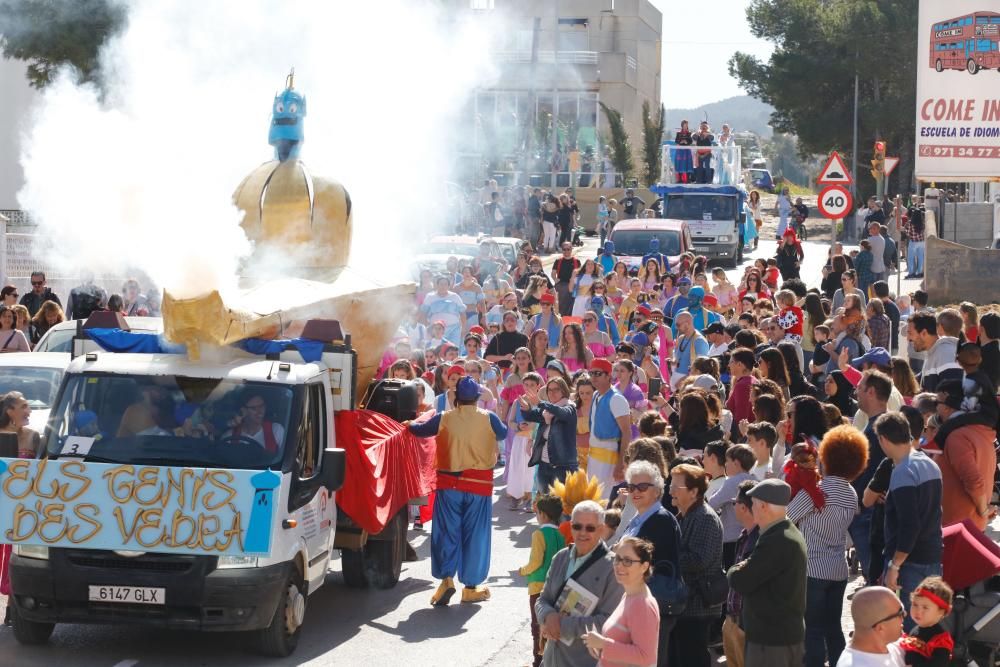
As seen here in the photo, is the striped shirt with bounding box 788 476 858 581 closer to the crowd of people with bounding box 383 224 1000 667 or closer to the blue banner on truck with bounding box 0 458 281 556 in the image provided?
the crowd of people with bounding box 383 224 1000 667

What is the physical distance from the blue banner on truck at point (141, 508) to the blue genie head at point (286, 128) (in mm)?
4576

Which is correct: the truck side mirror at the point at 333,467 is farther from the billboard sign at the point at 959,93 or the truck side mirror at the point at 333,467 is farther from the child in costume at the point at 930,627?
the billboard sign at the point at 959,93

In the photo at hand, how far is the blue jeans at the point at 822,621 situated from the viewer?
843 centimetres

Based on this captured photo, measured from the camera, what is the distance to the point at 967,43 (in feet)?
80.8

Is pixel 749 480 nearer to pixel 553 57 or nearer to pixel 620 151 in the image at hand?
pixel 620 151

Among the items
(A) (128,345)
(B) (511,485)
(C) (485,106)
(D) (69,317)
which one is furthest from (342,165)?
(C) (485,106)

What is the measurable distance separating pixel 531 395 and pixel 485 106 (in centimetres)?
5079

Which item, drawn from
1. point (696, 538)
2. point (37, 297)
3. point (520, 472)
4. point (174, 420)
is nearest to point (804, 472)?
point (696, 538)

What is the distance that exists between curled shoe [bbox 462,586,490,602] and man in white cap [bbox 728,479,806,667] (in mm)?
4146

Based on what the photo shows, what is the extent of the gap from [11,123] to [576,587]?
3024cm

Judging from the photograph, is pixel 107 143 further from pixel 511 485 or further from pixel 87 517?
pixel 511 485

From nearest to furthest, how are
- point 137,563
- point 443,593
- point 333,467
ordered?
1. point 137,563
2. point 333,467
3. point 443,593

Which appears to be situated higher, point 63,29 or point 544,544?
point 63,29

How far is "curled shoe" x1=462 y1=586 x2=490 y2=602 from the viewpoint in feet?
37.1
